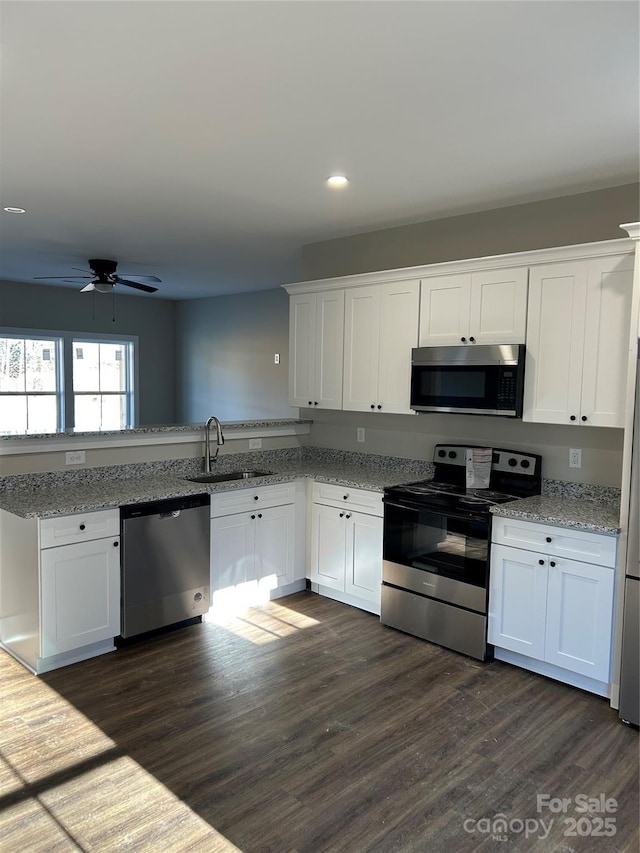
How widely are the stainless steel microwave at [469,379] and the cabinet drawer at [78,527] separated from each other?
6.37ft

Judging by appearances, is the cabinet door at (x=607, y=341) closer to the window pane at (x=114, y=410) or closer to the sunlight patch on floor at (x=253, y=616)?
the sunlight patch on floor at (x=253, y=616)

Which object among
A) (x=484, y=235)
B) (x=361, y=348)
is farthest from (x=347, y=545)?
(x=484, y=235)

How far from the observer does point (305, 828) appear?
2.15 metres

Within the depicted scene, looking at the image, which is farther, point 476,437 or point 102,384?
point 102,384

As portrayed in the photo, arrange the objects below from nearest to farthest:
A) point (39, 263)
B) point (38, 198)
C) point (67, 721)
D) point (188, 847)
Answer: point (188, 847) < point (67, 721) < point (38, 198) < point (39, 263)

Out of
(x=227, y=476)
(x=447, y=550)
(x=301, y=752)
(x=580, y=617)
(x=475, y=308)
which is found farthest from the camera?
(x=227, y=476)

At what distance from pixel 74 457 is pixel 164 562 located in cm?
86

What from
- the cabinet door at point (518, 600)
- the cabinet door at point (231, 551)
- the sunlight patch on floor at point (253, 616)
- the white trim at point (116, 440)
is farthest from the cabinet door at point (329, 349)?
the cabinet door at point (518, 600)

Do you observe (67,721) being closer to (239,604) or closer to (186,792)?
(186,792)

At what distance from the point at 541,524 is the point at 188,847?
210 centimetres

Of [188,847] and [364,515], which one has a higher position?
[364,515]

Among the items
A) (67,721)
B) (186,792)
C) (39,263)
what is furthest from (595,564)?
(39,263)

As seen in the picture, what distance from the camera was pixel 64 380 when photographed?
812 centimetres

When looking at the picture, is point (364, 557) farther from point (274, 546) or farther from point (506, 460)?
point (506, 460)
